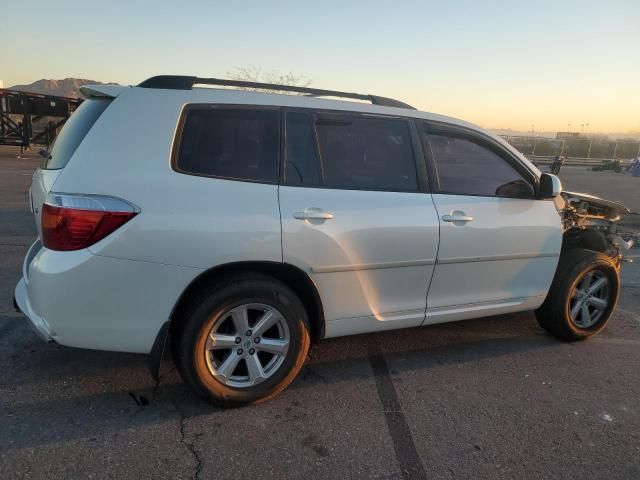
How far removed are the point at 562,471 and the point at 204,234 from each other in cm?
223

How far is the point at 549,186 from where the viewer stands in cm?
350

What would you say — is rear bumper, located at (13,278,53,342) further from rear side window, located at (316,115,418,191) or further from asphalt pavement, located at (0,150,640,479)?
rear side window, located at (316,115,418,191)

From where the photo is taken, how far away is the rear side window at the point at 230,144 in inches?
104

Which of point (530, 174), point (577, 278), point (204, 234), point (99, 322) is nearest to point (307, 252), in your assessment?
point (204, 234)

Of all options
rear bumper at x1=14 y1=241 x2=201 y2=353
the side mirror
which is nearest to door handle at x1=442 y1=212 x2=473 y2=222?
the side mirror

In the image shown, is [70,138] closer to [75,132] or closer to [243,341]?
[75,132]

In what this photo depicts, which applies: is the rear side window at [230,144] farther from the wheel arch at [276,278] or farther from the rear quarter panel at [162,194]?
the wheel arch at [276,278]

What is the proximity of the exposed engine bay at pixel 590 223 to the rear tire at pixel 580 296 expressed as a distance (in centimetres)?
24

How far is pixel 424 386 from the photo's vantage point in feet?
10.4

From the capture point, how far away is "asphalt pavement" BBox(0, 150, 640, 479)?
2369mm

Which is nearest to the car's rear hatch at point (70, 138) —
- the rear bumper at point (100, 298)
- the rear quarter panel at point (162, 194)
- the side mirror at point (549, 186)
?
the rear quarter panel at point (162, 194)

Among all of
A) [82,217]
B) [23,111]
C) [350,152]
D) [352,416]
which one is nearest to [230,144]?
[350,152]

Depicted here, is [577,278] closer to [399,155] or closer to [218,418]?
[399,155]

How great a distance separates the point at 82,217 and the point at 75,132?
68 cm
